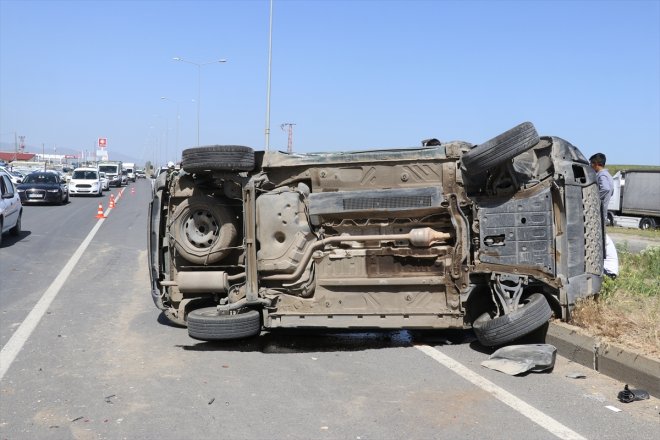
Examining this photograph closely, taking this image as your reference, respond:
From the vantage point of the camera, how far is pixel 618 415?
4.64 metres

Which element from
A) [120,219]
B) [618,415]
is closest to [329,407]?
[618,415]

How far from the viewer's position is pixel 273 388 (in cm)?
527

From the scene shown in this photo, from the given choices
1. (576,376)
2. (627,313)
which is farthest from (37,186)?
(576,376)

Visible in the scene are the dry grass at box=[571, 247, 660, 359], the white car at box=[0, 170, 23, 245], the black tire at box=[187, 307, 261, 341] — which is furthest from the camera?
the white car at box=[0, 170, 23, 245]

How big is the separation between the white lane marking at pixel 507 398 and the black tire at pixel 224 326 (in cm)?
166

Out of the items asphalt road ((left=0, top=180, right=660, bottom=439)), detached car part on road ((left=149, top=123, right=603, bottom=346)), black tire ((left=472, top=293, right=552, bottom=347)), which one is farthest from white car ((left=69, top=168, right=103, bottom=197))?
black tire ((left=472, top=293, right=552, bottom=347))

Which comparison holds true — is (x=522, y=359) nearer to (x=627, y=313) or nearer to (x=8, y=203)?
(x=627, y=313)

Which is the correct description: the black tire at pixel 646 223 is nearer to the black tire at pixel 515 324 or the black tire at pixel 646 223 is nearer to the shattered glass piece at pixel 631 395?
the black tire at pixel 515 324

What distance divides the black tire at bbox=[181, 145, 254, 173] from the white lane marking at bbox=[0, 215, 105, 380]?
250cm

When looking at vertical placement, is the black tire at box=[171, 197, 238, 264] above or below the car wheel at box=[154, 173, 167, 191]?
below

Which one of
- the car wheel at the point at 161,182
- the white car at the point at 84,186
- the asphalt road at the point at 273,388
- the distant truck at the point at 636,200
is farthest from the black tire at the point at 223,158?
the white car at the point at 84,186

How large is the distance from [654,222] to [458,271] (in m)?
23.9

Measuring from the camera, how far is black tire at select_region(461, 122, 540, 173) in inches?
239

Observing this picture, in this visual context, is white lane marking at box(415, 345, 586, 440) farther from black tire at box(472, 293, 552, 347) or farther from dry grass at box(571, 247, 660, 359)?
dry grass at box(571, 247, 660, 359)
